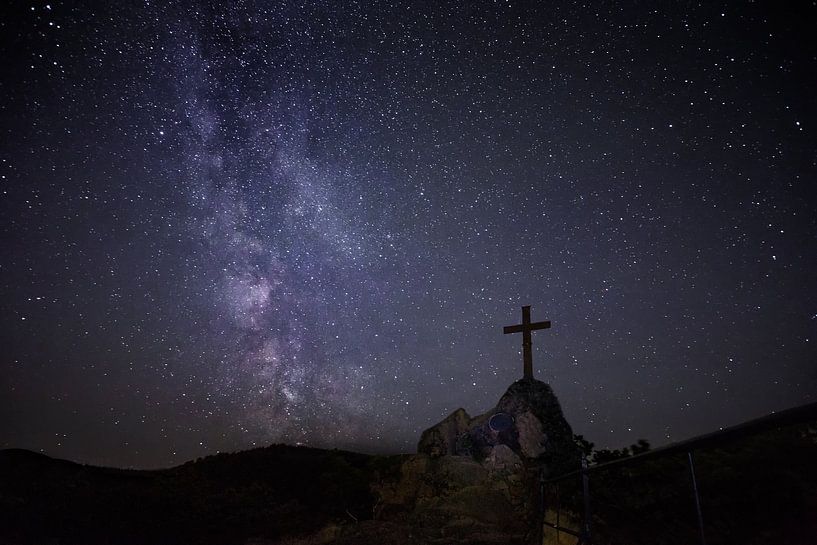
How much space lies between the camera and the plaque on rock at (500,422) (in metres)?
13.9

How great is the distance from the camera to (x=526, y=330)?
49.2ft

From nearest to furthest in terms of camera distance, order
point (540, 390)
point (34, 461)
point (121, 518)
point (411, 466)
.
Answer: point (411, 466), point (540, 390), point (121, 518), point (34, 461)

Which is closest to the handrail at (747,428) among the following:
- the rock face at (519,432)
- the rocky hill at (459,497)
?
the rocky hill at (459,497)

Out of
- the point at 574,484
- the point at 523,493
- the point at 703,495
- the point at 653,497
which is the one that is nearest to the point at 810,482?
the point at 703,495

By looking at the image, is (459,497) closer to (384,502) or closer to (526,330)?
(384,502)

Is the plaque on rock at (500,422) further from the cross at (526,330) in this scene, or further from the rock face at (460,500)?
the cross at (526,330)

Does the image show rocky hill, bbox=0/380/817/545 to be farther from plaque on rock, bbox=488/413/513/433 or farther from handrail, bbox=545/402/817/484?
handrail, bbox=545/402/817/484

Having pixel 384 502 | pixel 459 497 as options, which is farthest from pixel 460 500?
pixel 384 502

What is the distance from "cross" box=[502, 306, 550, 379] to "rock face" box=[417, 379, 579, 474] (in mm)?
493

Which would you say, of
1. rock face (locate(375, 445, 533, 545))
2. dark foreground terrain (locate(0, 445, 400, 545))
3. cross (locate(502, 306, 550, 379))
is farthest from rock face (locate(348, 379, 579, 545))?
dark foreground terrain (locate(0, 445, 400, 545))

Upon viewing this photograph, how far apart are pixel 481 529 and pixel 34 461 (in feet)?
112

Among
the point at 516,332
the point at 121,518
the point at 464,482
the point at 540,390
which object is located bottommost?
the point at 121,518

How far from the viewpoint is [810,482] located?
888cm

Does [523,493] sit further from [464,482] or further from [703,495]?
[703,495]
